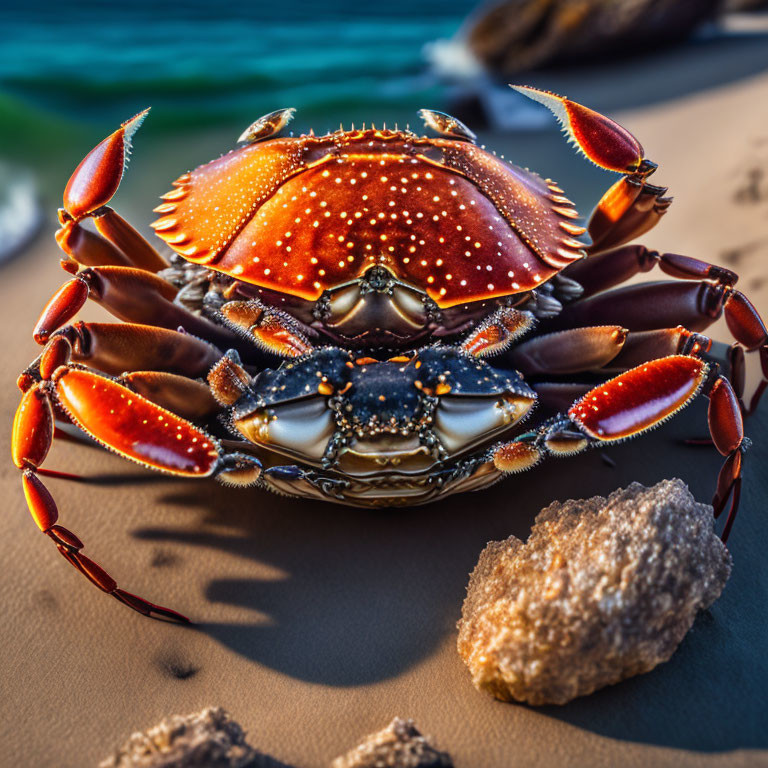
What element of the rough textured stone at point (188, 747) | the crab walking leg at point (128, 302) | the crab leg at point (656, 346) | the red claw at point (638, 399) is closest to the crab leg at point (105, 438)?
the crab walking leg at point (128, 302)

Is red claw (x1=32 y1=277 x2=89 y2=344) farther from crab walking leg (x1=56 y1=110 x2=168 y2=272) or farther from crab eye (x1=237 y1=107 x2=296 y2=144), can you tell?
crab eye (x1=237 y1=107 x2=296 y2=144)

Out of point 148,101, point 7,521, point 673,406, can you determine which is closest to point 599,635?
point 673,406

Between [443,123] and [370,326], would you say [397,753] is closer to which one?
[370,326]

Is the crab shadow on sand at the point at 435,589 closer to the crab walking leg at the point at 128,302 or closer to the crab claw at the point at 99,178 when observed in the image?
the crab walking leg at the point at 128,302

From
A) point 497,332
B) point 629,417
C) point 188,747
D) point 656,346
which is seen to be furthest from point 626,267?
point 188,747

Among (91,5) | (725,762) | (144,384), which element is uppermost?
(91,5)

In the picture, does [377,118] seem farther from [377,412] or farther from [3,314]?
[377,412]
